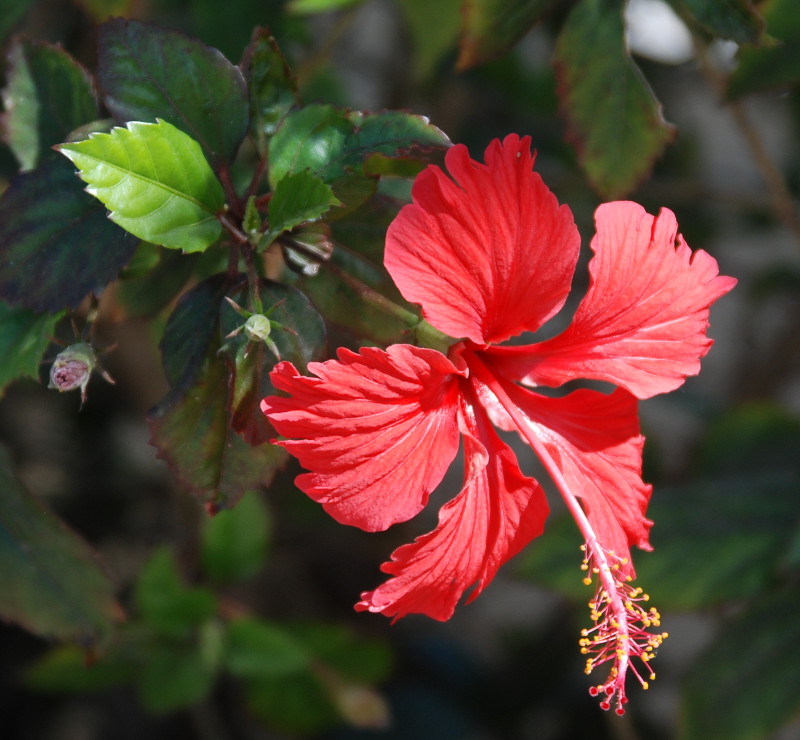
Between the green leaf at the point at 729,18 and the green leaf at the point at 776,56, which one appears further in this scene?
the green leaf at the point at 776,56

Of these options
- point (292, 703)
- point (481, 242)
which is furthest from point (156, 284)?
point (292, 703)

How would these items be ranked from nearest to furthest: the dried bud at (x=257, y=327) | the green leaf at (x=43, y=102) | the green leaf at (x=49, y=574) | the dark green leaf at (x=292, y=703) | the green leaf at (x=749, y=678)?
the dried bud at (x=257, y=327) < the green leaf at (x=43, y=102) < the green leaf at (x=49, y=574) < the green leaf at (x=749, y=678) < the dark green leaf at (x=292, y=703)

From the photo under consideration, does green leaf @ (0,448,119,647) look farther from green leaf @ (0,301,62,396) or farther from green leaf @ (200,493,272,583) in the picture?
green leaf @ (200,493,272,583)

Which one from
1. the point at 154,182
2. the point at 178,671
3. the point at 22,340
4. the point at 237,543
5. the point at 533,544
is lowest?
the point at 178,671

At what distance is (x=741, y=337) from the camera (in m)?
2.52

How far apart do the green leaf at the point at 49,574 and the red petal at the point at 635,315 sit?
21.1 inches

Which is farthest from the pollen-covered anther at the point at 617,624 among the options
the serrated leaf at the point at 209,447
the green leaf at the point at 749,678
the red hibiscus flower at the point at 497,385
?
the green leaf at the point at 749,678

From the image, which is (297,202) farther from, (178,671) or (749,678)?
(749,678)

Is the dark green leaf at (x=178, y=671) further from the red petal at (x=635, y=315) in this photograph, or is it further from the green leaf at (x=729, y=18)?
the green leaf at (x=729, y=18)

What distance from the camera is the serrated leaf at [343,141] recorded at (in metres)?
0.73

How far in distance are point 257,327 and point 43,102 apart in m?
0.40

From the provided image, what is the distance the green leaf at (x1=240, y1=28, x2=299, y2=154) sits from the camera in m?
0.77

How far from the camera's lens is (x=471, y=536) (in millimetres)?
730

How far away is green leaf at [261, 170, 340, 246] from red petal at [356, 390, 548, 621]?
0.22m
